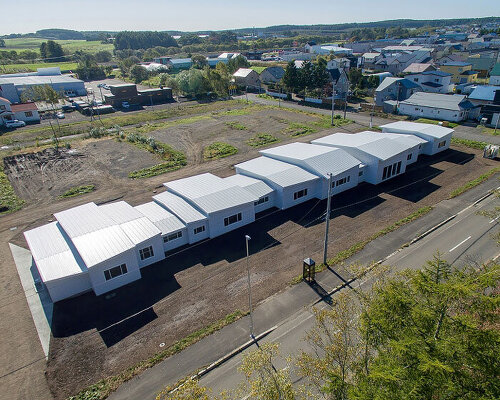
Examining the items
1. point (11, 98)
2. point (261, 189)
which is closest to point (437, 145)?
point (261, 189)

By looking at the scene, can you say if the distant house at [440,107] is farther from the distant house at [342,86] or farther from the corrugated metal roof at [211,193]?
the corrugated metal roof at [211,193]

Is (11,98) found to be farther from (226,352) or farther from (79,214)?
(226,352)

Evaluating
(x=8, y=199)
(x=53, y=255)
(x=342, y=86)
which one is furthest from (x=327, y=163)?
(x=342, y=86)

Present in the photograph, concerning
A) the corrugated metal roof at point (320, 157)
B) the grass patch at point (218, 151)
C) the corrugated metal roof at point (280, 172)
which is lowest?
the grass patch at point (218, 151)

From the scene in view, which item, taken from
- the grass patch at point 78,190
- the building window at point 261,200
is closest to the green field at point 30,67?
the grass patch at point 78,190

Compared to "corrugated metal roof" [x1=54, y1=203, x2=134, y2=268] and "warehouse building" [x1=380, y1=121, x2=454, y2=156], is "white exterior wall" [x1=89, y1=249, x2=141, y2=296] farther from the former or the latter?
"warehouse building" [x1=380, y1=121, x2=454, y2=156]

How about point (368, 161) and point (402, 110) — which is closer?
point (368, 161)
